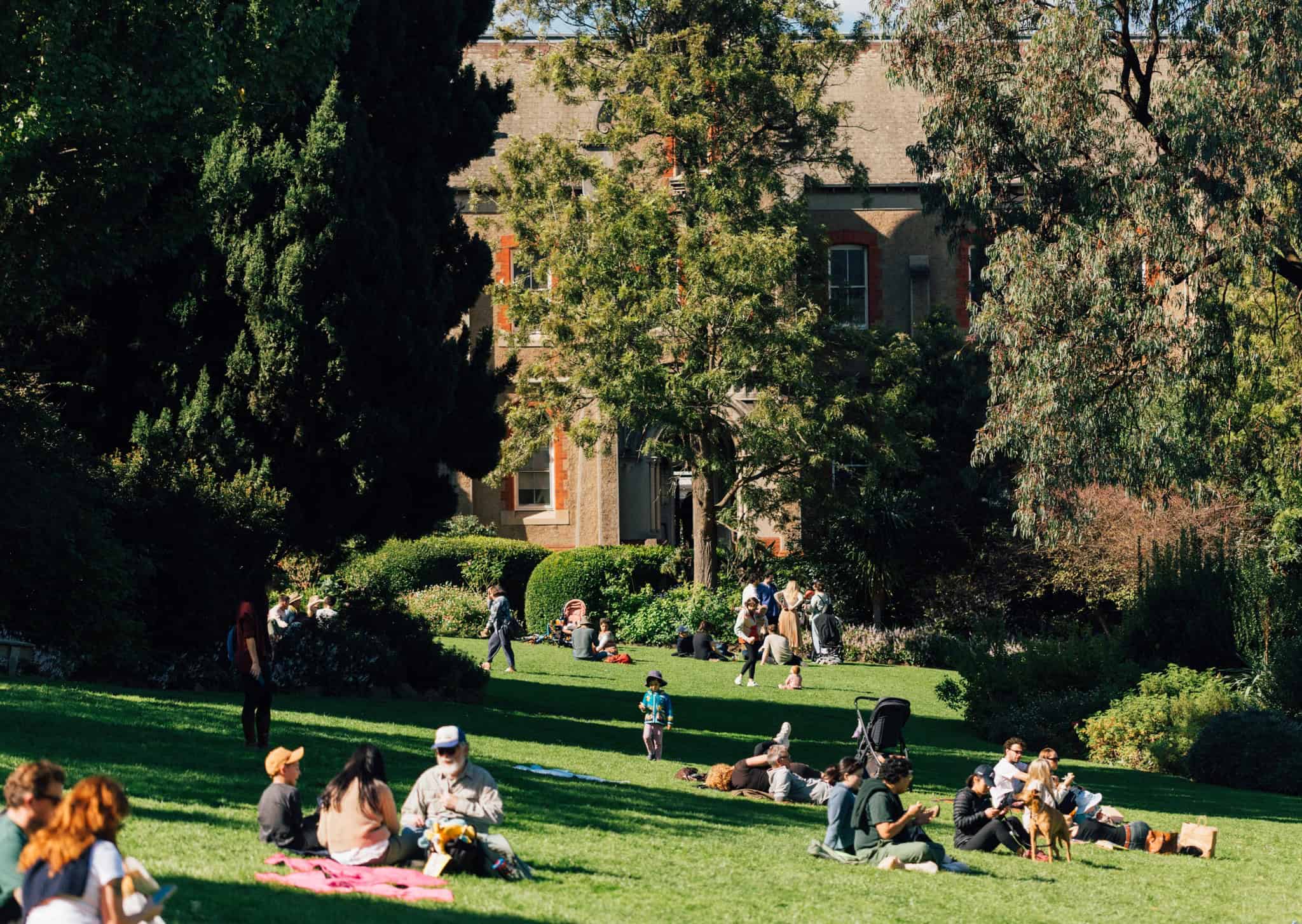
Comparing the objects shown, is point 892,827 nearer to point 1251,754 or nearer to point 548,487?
point 1251,754

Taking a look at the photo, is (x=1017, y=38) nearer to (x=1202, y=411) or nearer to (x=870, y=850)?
(x=1202, y=411)

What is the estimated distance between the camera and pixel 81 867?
6152mm

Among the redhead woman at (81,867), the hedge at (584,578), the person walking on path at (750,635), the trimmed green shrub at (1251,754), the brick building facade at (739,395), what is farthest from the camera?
the brick building facade at (739,395)

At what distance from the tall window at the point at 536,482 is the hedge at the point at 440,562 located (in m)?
4.86

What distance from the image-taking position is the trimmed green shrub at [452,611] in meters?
33.0

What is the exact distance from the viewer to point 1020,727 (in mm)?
22969

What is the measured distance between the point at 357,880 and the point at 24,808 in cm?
282

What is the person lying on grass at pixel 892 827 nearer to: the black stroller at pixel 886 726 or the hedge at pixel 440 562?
the black stroller at pixel 886 726

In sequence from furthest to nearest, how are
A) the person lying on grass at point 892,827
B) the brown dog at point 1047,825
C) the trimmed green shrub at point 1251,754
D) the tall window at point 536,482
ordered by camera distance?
the tall window at point 536,482, the trimmed green shrub at point 1251,754, the brown dog at point 1047,825, the person lying on grass at point 892,827

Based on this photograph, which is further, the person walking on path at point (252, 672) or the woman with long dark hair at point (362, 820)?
the person walking on path at point (252, 672)

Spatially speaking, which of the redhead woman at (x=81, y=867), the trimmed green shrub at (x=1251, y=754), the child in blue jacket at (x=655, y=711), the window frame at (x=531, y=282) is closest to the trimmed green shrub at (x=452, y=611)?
the window frame at (x=531, y=282)

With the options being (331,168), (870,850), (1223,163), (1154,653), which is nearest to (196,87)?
(331,168)

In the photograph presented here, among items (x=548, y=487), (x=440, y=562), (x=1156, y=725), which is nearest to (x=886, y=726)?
(x=1156, y=725)

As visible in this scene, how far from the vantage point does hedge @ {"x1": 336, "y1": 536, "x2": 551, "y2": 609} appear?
1438 inches
